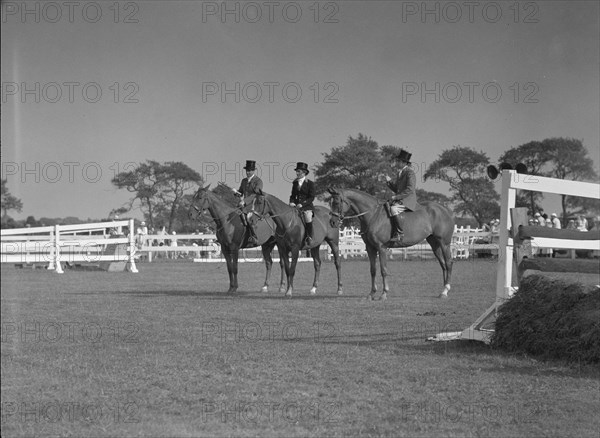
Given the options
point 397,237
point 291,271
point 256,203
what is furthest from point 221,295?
point 397,237

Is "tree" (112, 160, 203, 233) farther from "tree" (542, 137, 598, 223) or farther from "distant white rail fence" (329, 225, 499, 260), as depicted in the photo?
"distant white rail fence" (329, 225, 499, 260)

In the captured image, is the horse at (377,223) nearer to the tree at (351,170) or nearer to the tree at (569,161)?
the tree at (569,161)

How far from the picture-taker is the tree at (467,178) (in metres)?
23.3

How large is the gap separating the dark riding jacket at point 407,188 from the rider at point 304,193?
5.78 ft

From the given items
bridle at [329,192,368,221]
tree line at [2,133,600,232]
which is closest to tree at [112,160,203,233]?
bridle at [329,192,368,221]

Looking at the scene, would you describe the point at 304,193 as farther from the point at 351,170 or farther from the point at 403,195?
the point at 351,170

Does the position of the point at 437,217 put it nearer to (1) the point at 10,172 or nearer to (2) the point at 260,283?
Answer: (2) the point at 260,283

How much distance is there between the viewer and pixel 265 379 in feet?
15.8

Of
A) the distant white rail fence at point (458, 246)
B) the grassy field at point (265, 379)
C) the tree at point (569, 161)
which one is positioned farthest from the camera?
the distant white rail fence at point (458, 246)

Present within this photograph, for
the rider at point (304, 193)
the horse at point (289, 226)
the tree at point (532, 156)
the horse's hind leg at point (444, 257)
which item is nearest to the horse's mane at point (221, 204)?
the horse at point (289, 226)

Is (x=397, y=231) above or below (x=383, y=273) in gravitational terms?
above

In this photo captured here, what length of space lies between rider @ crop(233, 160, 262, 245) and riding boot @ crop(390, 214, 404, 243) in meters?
2.56

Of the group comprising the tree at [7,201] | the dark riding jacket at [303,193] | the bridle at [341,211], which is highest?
the dark riding jacket at [303,193]

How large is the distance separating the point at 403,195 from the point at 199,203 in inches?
149
